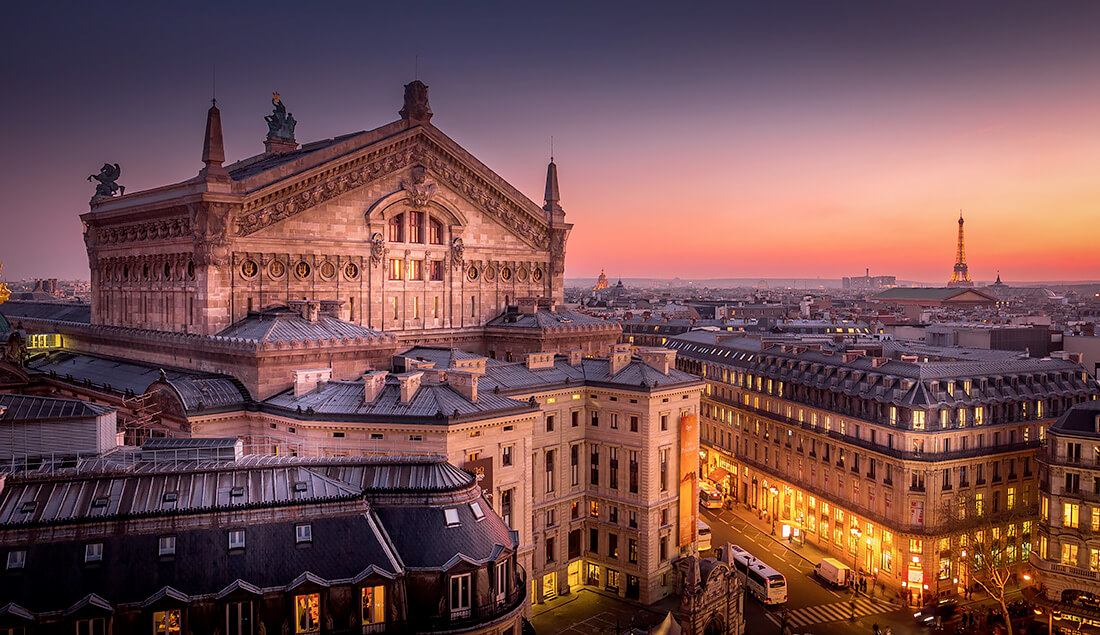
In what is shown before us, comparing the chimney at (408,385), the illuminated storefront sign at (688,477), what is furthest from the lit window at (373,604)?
the illuminated storefront sign at (688,477)

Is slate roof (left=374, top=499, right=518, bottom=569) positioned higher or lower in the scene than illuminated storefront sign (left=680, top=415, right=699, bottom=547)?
higher

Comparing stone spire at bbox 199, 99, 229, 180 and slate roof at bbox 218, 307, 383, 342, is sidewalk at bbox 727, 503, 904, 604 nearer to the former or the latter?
slate roof at bbox 218, 307, 383, 342

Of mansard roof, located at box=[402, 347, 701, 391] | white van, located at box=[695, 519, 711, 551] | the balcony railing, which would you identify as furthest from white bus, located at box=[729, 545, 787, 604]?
the balcony railing

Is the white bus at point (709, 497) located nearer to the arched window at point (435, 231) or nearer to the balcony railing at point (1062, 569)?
the balcony railing at point (1062, 569)

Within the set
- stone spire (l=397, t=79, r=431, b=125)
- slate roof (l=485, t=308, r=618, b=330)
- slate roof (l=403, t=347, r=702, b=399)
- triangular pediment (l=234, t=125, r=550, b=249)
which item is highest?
stone spire (l=397, t=79, r=431, b=125)

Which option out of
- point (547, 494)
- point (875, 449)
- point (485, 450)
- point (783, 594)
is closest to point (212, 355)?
point (485, 450)

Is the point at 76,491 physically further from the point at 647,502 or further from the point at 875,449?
the point at 875,449
